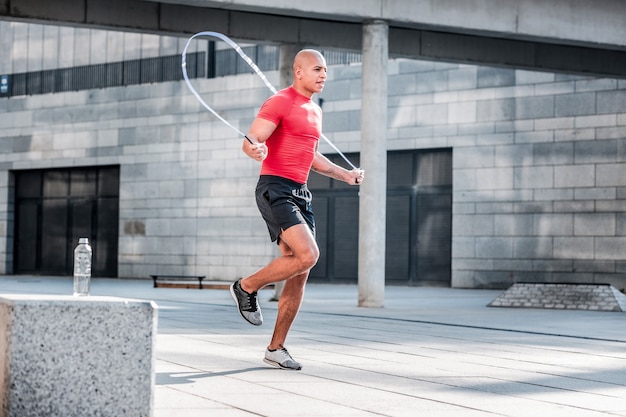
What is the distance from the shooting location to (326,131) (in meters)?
31.8

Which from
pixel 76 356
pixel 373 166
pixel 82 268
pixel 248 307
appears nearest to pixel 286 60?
pixel 373 166

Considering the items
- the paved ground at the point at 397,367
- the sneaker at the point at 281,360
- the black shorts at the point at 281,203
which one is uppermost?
the black shorts at the point at 281,203

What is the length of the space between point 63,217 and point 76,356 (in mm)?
33602

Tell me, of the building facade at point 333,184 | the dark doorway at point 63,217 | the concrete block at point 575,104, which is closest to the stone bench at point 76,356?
the building facade at point 333,184

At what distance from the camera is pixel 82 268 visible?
283 inches

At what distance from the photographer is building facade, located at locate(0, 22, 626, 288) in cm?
2681

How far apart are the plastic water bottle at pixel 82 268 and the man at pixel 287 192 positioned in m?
1.23

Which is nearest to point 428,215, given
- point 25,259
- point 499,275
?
point 499,275

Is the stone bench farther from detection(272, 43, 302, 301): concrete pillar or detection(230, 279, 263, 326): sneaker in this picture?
detection(272, 43, 302, 301): concrete pillar

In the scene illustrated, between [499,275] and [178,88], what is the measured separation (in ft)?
42.2

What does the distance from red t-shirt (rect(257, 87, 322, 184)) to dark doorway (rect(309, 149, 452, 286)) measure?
848 inches

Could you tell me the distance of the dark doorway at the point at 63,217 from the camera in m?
36.5

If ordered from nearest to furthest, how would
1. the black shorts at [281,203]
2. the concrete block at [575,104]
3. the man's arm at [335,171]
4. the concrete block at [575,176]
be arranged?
the black shorts at [281,203], the man's arm at [335,171], the concrete block at [575,176], the concrete block at [575,104]

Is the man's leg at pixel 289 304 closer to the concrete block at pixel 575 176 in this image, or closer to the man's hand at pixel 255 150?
the man's hand at pixel 255 150
